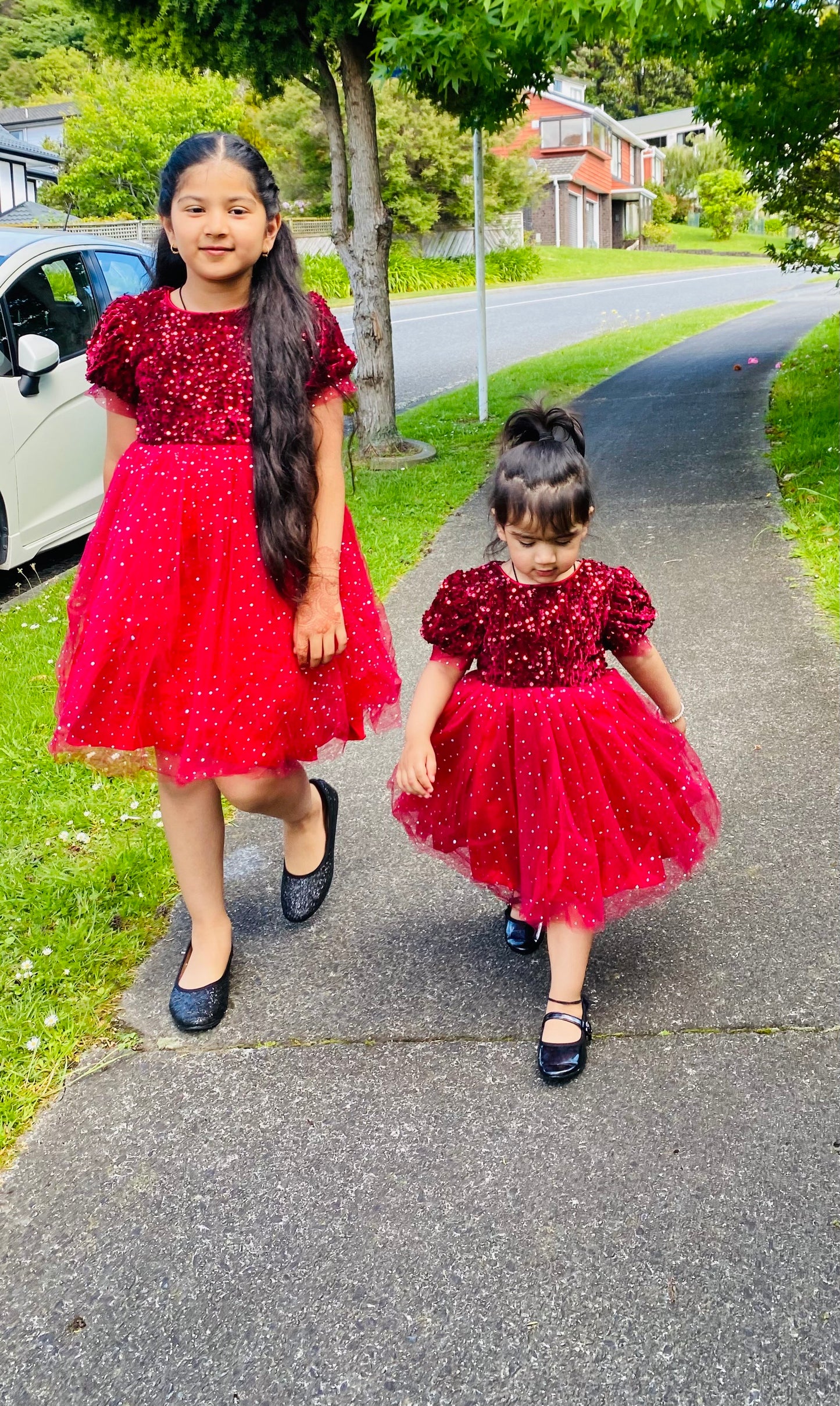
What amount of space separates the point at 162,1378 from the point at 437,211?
38933 mm

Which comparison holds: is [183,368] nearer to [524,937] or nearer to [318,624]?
[318,624]

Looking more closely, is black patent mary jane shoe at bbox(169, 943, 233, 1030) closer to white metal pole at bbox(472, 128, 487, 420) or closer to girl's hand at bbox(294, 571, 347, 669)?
girl's hand at bbox(294, 571, 347, 669)

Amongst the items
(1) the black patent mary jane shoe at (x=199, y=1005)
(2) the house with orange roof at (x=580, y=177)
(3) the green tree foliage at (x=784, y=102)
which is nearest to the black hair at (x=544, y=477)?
(1) the black patent mary jane shoe at (x=199, y=1005)

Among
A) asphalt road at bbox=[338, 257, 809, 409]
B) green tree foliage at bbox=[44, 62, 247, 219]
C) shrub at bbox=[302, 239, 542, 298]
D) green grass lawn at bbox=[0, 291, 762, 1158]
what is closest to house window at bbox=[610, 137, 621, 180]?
shrub at bbox=[302, 239, 542, 298]

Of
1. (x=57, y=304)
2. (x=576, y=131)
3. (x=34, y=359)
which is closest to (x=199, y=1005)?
(x=34, y=359)

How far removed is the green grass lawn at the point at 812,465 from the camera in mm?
5699

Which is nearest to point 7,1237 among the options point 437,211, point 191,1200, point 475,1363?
point 191,1200

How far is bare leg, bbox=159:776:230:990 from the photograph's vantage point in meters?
2.65

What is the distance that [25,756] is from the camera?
4156 millimetres

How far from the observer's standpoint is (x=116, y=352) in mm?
2494

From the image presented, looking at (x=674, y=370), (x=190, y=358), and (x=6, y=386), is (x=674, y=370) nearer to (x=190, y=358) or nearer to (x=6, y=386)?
(x=6, y=386)

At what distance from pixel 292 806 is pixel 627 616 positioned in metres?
1.00

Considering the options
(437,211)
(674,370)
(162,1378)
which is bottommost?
(162,1378)

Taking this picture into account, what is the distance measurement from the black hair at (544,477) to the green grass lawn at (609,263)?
35117 millimetres
